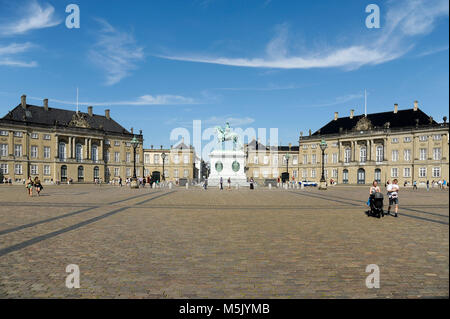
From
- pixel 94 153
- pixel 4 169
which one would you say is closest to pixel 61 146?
pixel 94 153

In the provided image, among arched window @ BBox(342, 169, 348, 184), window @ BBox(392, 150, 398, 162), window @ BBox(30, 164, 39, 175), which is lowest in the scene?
arched window @ BBox(342, 169, 348, 184)

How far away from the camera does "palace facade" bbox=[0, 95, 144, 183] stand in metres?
60.9

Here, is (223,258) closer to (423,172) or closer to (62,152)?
(423,172)

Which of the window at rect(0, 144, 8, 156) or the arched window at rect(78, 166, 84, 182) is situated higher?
the window at rect(0, 144, 8, 156)

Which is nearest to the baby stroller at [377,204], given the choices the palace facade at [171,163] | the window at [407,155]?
the window at [407,155]

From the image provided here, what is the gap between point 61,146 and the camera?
67938mm

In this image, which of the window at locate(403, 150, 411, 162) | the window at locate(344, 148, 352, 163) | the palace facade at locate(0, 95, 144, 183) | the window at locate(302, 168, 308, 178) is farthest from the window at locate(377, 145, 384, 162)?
the palace facade at locate(0, 95, 144, 183)

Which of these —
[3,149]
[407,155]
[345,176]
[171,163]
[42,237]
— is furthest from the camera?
[171,163]

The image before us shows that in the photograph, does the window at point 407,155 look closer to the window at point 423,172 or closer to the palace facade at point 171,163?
the window at point 423,172

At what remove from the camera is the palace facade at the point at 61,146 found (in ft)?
200

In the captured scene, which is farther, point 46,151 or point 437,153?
point 46,151

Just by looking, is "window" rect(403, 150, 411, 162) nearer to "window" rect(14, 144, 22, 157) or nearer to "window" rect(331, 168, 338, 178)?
"window" rect(331, 168, 338, 178)

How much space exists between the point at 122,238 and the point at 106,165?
7117 cm
